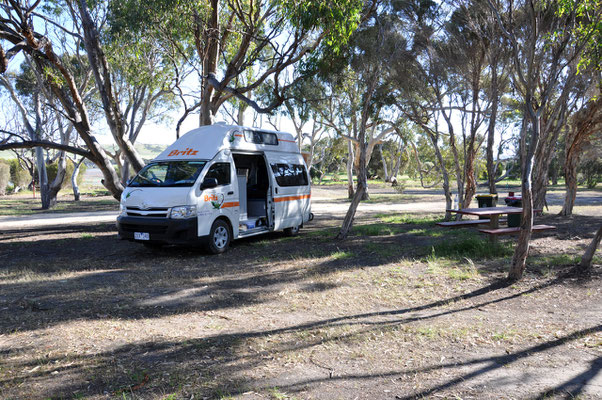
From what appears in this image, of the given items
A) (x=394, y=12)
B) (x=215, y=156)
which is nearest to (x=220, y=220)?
(x=215, y=156)

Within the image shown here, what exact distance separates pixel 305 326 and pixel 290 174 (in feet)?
22.6

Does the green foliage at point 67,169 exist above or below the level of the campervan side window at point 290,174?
above

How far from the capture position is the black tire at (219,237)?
29.1ft

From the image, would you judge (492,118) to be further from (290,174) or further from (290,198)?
(290,198)

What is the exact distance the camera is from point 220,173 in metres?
9.23

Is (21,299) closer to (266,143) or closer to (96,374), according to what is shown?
(96,374)

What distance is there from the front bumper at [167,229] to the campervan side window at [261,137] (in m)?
2.76

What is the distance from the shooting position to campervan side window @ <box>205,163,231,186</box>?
900cm

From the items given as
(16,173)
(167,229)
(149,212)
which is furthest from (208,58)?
(16,173)

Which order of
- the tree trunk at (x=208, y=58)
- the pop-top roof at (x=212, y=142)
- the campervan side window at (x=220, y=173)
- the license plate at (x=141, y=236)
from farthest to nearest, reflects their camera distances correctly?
the tree trunk at (x=208, y=58), the pop-top roof at (x=212, y=142), the campervan side window at (x=220, y=173), the license plate at (x=141, y=236)

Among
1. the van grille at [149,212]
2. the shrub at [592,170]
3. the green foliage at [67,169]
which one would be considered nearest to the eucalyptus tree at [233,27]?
the van grille at [149,212]

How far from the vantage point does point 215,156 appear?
30.0 ft

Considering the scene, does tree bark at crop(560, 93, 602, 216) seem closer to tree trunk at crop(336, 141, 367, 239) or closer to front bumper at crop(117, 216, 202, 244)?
tree trunk at crop(336, 141, 367, 239)

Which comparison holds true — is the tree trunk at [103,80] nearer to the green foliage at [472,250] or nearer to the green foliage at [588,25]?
the green foliage at [472,250]
